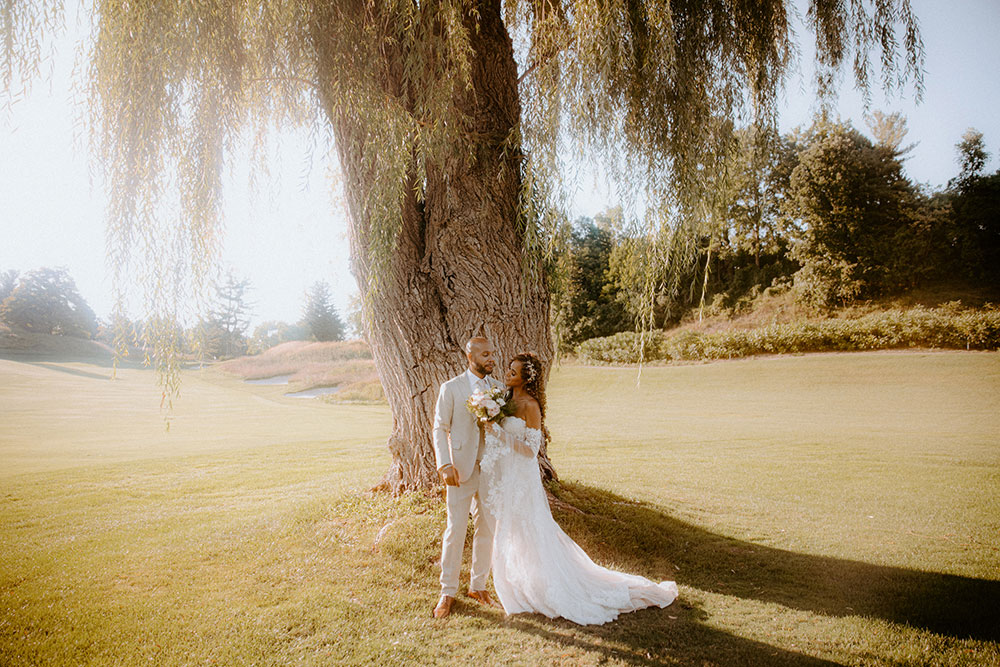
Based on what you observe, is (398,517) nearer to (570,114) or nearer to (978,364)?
(570,114)

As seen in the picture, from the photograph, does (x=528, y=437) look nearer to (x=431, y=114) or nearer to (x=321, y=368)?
(x=431, y=114)

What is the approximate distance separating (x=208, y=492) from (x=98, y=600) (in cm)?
313

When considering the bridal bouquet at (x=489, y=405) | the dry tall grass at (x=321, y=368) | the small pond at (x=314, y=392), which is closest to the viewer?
the bridal bouquet at (x=489, y=405)

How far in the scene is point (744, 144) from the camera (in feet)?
14.4

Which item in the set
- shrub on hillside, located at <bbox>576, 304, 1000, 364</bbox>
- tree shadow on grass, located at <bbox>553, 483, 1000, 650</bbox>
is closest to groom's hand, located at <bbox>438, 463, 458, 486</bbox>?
tree shadow on grass, located at <bbox>553, 483, 1000, 650</bbox>

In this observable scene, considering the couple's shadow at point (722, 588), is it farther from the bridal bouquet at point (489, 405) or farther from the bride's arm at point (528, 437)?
the bridal bouquet at point (489, 405)

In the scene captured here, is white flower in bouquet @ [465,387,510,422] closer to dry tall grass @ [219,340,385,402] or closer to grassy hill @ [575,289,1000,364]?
grassy hill @ [575,289,1000,364]

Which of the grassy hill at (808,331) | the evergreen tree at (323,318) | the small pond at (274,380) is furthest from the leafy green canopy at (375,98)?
the evergreen tree at (323,318)

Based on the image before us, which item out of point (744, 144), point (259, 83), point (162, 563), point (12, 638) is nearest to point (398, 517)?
point (162, 563)

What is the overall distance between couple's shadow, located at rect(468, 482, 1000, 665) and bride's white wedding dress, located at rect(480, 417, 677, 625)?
0.10 metres

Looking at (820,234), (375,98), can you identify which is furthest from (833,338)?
(375,98)

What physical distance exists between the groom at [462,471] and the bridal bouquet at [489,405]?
12 cm

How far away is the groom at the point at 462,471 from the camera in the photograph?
3082 mm

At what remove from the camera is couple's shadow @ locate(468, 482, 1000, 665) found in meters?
2.73
